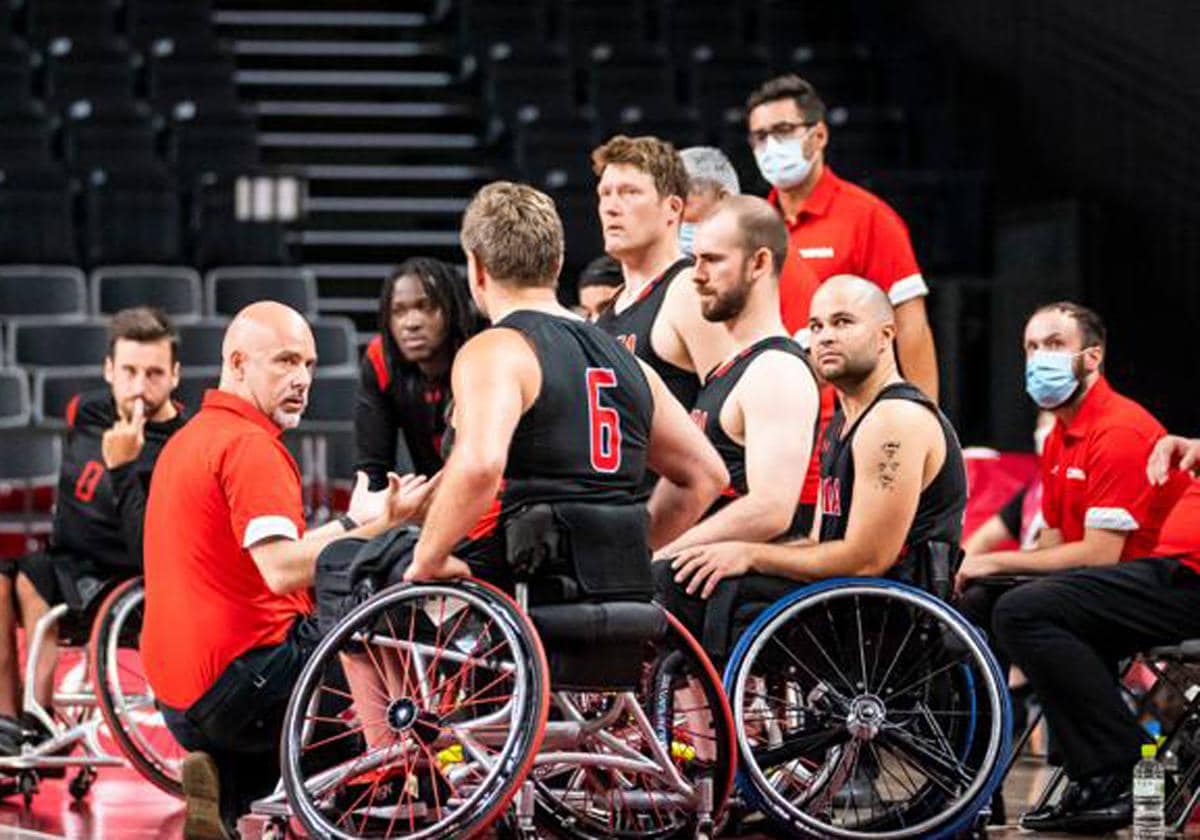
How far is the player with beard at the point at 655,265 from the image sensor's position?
5.93m

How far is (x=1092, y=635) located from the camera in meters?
5.83

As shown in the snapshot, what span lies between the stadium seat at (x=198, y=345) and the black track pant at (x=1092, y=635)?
239 inches

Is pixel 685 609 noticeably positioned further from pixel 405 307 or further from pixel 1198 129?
pixel 1198 129

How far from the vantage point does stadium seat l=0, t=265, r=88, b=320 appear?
38.7 feet

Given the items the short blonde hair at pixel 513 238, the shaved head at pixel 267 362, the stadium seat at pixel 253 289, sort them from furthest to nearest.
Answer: the stadium seat at pixel 253 289 → the shaved head at pixel 267 362 → the short blonde hair at pixel 513 238

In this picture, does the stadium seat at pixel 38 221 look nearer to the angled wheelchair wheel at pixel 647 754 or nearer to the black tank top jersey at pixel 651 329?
the black tank top jersey at pixel 651 329

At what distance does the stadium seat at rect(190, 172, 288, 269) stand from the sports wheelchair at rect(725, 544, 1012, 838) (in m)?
7.78

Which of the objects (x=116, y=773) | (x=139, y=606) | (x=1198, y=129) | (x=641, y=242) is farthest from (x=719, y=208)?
(x=1198, y=129)

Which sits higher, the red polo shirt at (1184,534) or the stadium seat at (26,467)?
the red polo shirt at (1184,534)

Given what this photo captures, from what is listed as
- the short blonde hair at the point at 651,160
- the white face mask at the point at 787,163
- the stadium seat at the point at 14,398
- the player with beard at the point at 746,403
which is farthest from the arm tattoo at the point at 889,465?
the stadium seat at the point at 14,398

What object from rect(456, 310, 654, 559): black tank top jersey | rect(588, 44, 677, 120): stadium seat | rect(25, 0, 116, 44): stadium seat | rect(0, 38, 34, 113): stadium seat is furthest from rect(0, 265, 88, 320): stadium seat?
rect(456, 310, 654, 559): black tank top jersey

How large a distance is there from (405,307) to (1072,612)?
1.82 m

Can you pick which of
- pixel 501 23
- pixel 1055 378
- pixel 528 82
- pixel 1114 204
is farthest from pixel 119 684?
pixel 501 23

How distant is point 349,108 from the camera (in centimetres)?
1479
